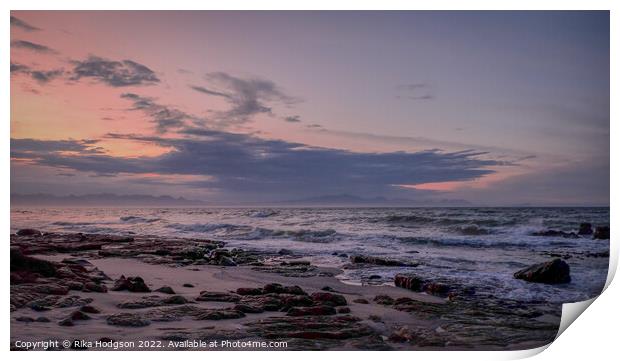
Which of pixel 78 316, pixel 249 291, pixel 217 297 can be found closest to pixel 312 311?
pixel 249 291

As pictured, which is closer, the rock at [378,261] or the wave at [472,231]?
the rock at [378,261]

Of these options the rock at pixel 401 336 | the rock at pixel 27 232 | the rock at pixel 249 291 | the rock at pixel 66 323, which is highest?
the rock at pixel 27 232

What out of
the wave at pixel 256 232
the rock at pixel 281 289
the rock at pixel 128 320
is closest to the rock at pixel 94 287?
the rock at pixel 128 320

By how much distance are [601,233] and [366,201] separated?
8.09 feet

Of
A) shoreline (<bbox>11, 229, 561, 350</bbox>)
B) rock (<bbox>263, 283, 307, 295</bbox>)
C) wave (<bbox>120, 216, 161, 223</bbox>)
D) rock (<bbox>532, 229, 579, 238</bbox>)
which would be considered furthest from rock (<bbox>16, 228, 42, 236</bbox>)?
rock (<bbox>532, 229, 579, 238</bbox>)

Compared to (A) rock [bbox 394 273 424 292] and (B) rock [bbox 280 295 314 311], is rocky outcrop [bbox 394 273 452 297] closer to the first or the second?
(A) rock [bbox 394 273 424 292]

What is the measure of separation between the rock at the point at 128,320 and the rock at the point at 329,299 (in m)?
1.60

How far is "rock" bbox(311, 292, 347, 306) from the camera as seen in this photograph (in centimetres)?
489

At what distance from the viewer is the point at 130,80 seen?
206 inches

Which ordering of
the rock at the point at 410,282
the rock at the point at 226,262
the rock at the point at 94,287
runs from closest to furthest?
the rock at the point at 94,287 < the rock at the point at 410,282 < the rock at the point at 226,262

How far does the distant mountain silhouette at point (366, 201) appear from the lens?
5730mm

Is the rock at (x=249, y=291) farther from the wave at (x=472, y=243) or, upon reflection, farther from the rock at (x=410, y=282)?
the wave at (x=472, y=243)

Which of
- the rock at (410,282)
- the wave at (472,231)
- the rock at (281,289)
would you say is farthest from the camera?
the wave at (472,231)

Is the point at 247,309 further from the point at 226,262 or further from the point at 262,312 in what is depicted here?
the point at 226,262
